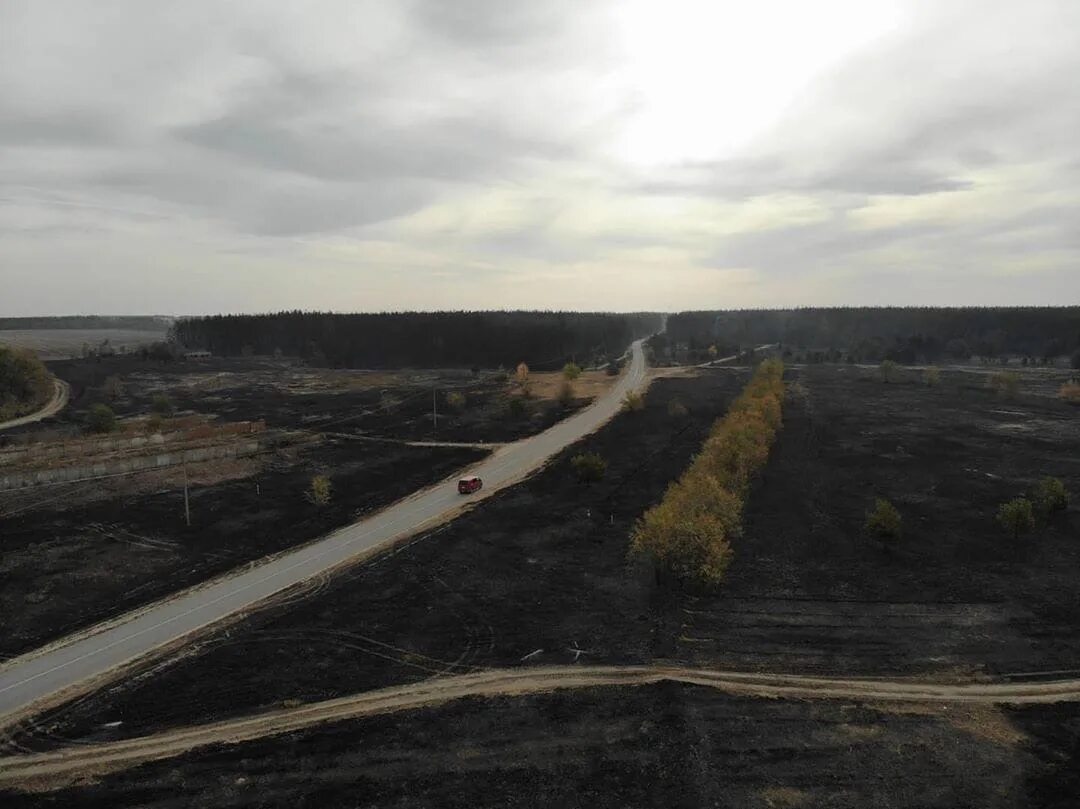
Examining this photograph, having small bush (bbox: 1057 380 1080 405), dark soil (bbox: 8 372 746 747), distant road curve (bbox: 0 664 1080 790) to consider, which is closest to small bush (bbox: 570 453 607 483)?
dark soil (bbox: 8 372 746 747)

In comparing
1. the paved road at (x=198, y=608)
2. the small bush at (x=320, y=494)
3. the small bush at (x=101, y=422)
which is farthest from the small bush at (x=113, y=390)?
Result: the paved road at (x=198, y=608)

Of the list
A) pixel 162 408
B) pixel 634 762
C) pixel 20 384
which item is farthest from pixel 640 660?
pixel 20 384

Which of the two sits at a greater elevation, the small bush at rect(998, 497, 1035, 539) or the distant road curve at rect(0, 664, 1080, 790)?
the small bush at rect(998, 497, 1035, 539)

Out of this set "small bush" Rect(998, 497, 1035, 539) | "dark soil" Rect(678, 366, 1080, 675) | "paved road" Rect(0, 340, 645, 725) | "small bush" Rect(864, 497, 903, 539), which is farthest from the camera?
"small bush" Rect(998, 497, 1035, 539)

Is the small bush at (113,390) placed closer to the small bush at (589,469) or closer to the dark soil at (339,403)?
the dark soil at (339,403)

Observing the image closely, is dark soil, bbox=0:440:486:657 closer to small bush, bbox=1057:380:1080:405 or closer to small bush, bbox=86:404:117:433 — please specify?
small bush, bbox=86:404:117:433

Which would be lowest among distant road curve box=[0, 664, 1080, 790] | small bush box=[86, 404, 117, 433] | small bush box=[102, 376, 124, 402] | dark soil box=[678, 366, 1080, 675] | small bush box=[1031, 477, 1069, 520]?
distant road curve box=[0, 664, 1080, 790]

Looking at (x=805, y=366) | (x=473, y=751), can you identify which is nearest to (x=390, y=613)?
(x=473, y=751)
